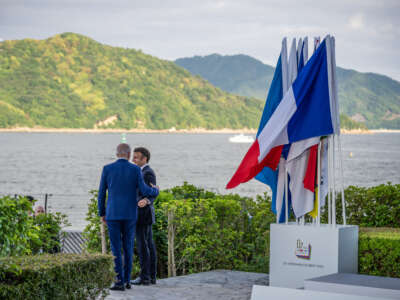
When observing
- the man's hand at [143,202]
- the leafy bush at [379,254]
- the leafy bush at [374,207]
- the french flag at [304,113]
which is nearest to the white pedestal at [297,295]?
the french flag at [304,113]

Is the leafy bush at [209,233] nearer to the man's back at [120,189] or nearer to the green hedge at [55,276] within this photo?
the man's back at [120,189]

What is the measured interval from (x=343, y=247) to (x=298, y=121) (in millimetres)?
1556

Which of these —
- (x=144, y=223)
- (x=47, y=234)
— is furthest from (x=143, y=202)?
(x=47, y=234)

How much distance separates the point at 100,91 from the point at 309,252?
160m

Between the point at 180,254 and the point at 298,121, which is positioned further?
the point at 180,254

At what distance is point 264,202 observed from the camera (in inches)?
424

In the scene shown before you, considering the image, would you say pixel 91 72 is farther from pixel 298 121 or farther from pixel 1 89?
pixel 298 121

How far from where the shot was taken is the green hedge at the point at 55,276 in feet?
16.2

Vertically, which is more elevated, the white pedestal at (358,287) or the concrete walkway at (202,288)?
the white pedestal at (358,287)

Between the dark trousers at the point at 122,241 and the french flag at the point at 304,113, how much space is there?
158cm

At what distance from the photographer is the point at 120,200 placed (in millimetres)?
7488

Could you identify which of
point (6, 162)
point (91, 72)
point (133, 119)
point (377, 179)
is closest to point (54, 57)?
point (91, 72)

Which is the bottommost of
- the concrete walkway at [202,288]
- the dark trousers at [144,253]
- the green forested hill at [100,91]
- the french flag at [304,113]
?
the concrete walkway at [202,288]

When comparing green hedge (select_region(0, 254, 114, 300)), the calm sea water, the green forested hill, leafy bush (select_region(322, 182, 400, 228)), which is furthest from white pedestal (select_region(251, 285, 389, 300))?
the green forested hill
